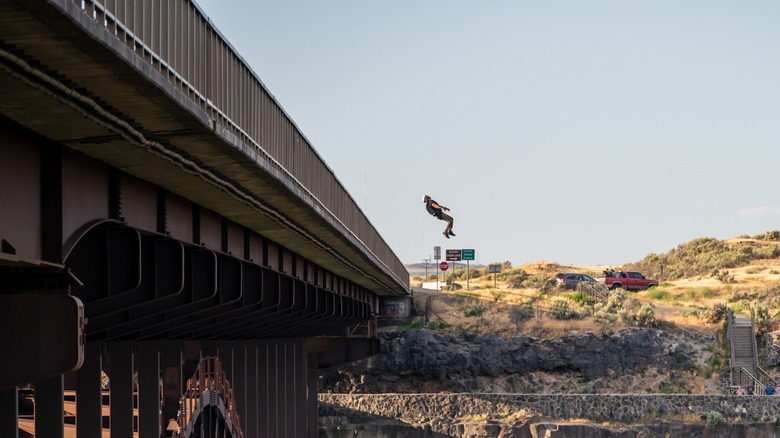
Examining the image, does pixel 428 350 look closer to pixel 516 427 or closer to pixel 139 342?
pixel 516 427

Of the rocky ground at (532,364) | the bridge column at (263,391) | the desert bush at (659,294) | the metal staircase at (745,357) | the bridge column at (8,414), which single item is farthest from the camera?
the desert bush at (659,294)

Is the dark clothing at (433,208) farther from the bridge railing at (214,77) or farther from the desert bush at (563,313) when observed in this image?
the bridge railing at (214,77)

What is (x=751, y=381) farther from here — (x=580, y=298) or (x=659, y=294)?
(x=659, y=294)

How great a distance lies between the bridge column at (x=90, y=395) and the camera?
2144 centimetres

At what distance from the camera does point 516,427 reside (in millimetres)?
49406

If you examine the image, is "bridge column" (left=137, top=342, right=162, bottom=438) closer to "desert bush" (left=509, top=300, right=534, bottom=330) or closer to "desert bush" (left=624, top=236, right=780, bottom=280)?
"desert bush" (left=509, top=300, right=534, bottom=330)

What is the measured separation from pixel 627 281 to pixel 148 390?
53376mm

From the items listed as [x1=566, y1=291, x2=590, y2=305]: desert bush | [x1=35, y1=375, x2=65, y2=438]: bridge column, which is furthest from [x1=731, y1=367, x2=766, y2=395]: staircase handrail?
[x1=35, y1=375, x2=65, y2=438]: bridge column

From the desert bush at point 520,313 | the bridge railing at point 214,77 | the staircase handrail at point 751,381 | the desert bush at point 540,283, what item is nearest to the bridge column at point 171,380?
the bridge railing at point 214,77

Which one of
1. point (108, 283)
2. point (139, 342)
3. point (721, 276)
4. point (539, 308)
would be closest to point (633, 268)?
point (721, 276)

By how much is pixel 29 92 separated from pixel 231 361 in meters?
25.0

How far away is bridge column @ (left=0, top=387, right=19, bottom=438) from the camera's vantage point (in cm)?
1672

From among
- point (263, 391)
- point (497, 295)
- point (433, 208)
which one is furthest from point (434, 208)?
point (263, 391)

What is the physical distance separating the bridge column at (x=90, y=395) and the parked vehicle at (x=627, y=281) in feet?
184
